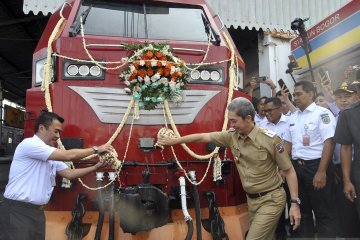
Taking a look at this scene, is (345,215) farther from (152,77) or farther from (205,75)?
(152,77)

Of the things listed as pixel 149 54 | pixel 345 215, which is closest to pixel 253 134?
pixel 149 54

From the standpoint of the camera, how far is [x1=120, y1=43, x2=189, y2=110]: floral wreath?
3369 millimetres

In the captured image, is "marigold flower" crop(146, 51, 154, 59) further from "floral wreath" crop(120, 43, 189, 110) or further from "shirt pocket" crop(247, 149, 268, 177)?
"shirt pocket" crop(247, 149, 268, 177)

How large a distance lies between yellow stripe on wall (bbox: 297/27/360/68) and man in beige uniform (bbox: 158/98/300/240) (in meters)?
3.12

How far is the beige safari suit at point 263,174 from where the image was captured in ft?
10.3

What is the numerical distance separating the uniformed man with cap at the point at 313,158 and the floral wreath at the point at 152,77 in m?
1.42

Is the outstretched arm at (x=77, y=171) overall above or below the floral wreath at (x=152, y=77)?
below

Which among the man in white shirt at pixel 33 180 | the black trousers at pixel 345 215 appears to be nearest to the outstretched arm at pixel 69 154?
the man in white shirt at pixel 33 180

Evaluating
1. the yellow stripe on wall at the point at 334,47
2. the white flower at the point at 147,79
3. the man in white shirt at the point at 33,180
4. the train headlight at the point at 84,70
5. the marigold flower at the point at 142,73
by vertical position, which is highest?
the yellow stripe on wall at the point at 334,47

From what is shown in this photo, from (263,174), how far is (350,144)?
921 mm

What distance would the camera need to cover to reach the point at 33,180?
122 inches

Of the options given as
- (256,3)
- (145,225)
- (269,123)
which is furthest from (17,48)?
(145,225)

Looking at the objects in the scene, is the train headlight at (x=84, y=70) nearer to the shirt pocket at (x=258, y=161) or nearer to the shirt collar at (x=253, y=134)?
the shirt collar at (x=253, y=134)

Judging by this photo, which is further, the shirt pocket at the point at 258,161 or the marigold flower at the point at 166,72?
the marigold flower at the point at 166,72
